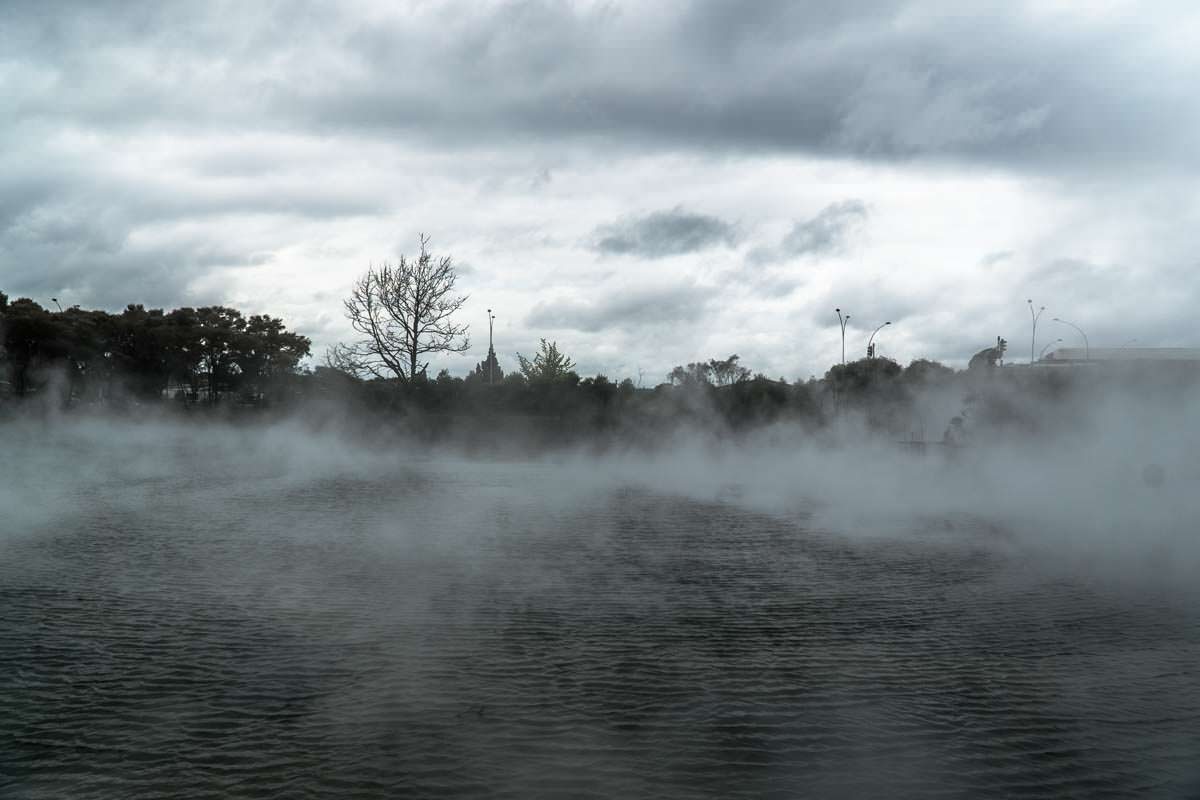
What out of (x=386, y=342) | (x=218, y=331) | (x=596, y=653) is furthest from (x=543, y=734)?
(x=218, y=331)

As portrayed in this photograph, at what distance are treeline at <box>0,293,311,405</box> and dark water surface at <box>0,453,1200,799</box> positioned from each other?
134 ft

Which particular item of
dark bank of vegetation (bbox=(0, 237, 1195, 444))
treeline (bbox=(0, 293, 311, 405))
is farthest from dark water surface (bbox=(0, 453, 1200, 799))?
treeline (bbox=(0, 293, 311, 405))

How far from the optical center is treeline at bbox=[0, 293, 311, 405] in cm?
4919

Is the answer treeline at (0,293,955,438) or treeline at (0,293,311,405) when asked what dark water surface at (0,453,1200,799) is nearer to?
treeline at (0,293,955,438)

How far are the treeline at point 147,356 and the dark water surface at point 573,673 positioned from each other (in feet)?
134

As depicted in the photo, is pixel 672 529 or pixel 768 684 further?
pixel 672 529

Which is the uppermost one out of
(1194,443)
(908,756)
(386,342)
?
(386,342)

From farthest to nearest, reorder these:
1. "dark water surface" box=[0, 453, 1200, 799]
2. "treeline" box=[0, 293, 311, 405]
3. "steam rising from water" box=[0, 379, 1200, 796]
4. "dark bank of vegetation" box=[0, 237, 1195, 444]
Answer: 1. "treeline" box=[0, 293, 311, 405]
2. "dark bank of vegetation" box=[0, 237, 1195, 444]
3. "steam rising from water" box=[0, 379, 1200, 796]
4. "dark water surface" box=[0, 453, 1200, 799]

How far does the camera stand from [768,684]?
6.18 metres

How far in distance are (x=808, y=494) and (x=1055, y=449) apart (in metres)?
4.85

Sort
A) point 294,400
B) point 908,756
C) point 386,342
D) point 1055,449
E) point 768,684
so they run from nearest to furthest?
point 908,756 → point 768,684 → point 1055,449 → point 386,342 → point 294,400

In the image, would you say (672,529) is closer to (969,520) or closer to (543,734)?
(969,520)

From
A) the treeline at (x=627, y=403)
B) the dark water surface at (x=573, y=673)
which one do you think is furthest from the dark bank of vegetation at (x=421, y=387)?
the dark water surface at (x=573, y=673)

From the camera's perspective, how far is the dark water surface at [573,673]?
15.6 feet
